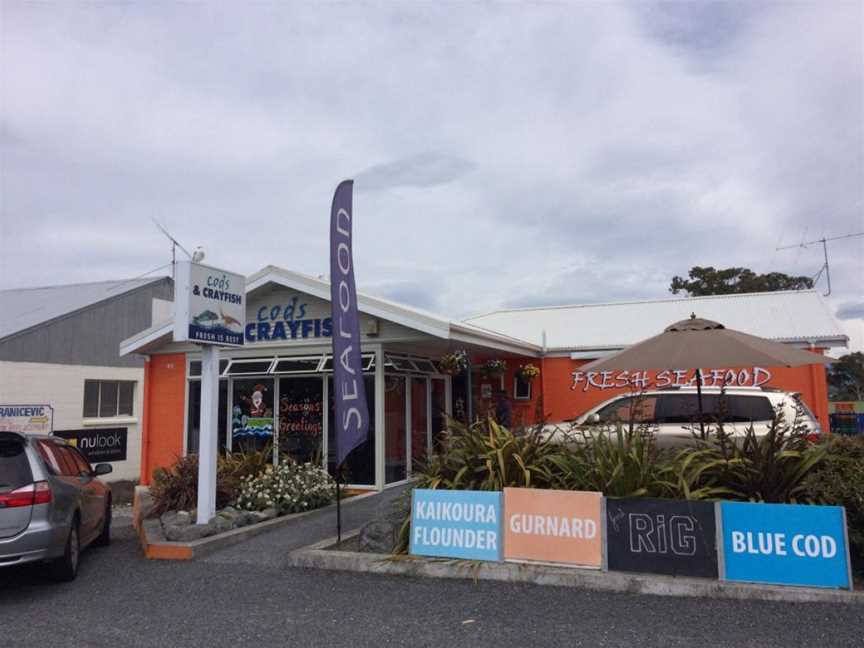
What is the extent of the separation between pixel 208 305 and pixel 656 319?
43.3 ft

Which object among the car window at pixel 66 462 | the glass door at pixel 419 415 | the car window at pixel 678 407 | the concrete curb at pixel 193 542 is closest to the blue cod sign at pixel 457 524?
the concrete curb at pixel 193 542

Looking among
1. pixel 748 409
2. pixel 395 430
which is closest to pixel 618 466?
pixel 748 409

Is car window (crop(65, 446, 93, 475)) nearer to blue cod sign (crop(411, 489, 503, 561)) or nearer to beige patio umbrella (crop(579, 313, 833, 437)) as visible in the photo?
blue cod sign (crop(411, 489, 503, 561))

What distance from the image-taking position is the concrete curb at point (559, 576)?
17.6ft

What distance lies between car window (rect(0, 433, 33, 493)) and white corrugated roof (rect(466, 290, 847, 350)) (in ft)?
40.2

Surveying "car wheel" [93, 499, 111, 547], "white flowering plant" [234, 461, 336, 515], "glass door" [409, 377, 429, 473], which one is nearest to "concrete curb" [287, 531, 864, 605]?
"white flowering plant" [234, 461, 336, 515]

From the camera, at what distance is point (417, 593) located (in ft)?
19.4

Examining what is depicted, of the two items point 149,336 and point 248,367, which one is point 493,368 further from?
point 149,336

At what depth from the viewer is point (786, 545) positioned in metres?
5.55

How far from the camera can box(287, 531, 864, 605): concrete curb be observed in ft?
17.6

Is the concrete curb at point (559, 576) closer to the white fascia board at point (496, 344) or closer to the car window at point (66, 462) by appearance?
the car window at point (66, 462)

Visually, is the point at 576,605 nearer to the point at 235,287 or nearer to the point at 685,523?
the point at 685,523

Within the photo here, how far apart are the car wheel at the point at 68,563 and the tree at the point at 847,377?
46124 mm

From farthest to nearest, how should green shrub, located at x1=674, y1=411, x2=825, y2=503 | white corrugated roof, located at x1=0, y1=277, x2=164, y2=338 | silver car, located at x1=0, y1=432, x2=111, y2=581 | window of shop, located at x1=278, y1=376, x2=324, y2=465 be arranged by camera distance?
white corrugated roof, located at x1=0, y1=277, x2=164, y2=338 → window of shop, located at x1=278, y1=376, x2=324, y2=465 → green shrub, located at x1=674, y1=411, x2=825, y2=503 → silver car, located at x1=0, y1=432, x2=111, y2=581
